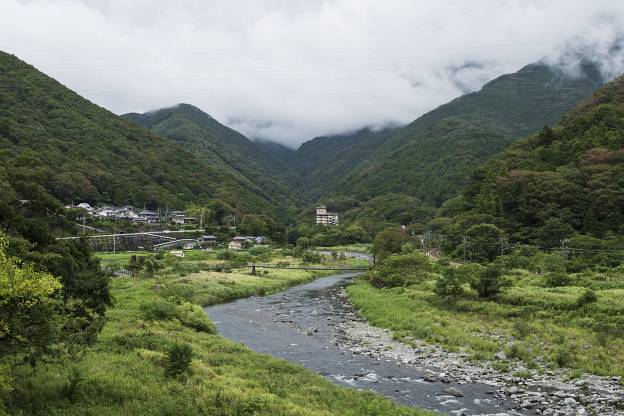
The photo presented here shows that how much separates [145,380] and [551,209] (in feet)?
187

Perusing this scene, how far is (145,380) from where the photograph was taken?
17.4 meters

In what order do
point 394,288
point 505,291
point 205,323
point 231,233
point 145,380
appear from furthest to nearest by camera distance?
point 231,233
point 394,288
point 505,291
point 205,323
point 145,380

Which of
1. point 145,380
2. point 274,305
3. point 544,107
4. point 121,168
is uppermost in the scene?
point 544,107

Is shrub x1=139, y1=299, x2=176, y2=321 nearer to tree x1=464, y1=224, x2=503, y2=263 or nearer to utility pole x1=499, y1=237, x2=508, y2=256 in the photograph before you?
tree x1=464, y1=224, x2=503, y2=263

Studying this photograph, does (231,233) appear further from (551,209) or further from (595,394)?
(595,394)

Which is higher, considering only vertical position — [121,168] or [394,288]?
[121,168]

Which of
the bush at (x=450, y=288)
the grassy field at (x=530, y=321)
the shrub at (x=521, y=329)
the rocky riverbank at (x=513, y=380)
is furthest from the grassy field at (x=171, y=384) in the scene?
the bush at (x=450, y=288)

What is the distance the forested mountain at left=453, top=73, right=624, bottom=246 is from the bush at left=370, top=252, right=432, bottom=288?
17272mm

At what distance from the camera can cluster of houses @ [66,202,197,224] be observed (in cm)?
9821

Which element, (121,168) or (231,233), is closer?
(231,233)

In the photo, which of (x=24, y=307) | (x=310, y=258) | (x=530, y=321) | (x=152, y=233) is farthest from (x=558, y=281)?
(x=152, y=233)

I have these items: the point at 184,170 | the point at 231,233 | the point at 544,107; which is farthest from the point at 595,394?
the point at 544,107

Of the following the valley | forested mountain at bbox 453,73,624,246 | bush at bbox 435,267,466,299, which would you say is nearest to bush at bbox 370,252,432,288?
the valley

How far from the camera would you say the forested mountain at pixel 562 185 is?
5828 centimetres
